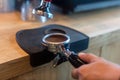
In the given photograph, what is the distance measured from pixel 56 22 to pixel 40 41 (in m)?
0.21

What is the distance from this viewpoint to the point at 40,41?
63 centimetres

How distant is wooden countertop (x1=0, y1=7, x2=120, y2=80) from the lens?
0.56m

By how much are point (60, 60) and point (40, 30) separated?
0.17 metres

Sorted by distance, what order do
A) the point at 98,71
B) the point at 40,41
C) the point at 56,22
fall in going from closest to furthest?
1. the point at 98,71
2. the point at 40,41
3. the point at 56,22

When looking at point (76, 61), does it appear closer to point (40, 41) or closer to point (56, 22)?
point (40, 41)

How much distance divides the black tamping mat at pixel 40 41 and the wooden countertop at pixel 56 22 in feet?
0.06

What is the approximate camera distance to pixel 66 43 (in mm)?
555

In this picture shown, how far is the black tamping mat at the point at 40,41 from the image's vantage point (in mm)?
578

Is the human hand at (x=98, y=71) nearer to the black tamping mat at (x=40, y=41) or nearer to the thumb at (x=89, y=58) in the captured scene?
the thumb at (x=89, y=58)

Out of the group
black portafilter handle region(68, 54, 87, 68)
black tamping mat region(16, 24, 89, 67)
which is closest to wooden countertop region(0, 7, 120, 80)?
black tamping mat region(16, 24, 89, 67)

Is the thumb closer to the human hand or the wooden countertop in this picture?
the human hand

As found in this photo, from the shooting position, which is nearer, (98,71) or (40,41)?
(98,71)

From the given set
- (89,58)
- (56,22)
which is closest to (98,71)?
(89,58)

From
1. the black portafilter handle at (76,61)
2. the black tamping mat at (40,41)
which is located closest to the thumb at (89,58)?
the black portafilter handle at (76,61)
